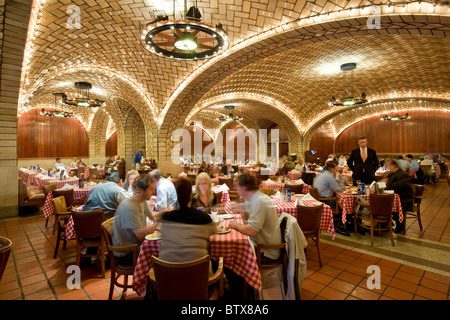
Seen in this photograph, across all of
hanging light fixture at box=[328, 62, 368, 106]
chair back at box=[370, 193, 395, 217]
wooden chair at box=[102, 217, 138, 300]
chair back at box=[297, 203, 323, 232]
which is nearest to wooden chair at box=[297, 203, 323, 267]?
chair back at box=[297, 203, 323, 232]

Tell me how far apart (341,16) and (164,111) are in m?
5.87

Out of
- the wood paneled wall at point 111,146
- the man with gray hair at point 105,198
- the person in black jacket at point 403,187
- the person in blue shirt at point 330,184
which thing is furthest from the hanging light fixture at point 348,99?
the wood paneled wall at point 111,146

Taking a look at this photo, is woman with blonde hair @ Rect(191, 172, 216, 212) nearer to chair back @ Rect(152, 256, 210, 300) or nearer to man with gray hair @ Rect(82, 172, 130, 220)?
man with gray hair @ Rect(82, 172, 130, 220)

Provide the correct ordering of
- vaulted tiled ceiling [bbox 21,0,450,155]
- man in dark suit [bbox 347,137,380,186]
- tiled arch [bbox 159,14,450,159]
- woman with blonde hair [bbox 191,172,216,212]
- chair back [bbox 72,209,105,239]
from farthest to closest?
man in dark suit [bbox 347,137,380,186]
vaulted tiled ceiling [bbox 21,0,450,155]
tiled arch [bbox 159,14,450,159]
woman with blonde hair [bbox 191,172,216,212]
chair back [bbox 72,209,105,239]

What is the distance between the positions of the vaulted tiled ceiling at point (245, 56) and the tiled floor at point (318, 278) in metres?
3.87

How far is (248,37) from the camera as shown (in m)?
5.66

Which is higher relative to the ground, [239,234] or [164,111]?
[164,111]

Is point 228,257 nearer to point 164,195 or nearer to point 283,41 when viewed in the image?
point 164,195

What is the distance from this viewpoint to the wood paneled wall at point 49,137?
14.9 m

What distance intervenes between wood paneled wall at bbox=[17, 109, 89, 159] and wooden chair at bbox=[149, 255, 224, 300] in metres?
17.4

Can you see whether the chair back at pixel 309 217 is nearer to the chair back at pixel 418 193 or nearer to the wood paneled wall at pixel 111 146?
the chair back at pixel 418 193

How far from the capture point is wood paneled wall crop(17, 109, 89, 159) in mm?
14883
